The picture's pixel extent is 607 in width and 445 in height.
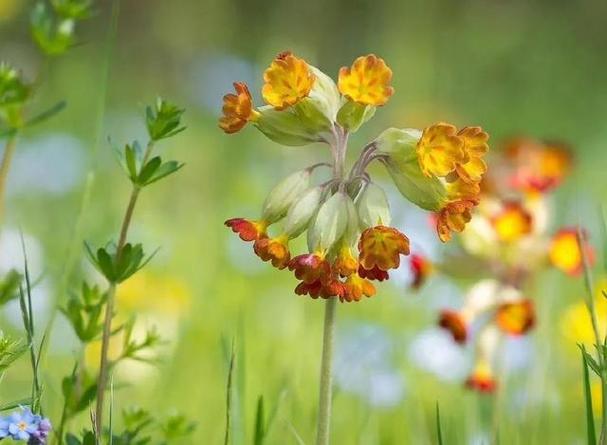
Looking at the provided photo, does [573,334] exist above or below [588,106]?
below

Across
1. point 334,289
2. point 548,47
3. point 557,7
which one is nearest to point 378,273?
point 334,289

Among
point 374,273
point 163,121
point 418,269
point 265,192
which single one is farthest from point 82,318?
point 265,192

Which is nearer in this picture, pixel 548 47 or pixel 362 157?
pixel 362 157

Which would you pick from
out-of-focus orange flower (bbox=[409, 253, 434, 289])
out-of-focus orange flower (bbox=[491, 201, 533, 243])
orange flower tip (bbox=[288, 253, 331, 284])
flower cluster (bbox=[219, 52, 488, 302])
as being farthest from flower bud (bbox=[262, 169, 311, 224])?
out-of-focus orange flower (bbox=[491, 201, 533, 243])

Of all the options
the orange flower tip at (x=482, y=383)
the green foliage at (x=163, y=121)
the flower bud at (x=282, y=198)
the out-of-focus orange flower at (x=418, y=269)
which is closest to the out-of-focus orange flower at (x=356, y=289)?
the flower bud at (x=282, y=198)

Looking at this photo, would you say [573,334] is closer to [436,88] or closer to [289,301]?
[289,301]

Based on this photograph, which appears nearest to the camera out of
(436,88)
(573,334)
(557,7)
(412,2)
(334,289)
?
(334,289)

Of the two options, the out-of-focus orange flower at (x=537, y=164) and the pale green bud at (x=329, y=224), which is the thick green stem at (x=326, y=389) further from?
the out-of-focus orange flower at (x=537, y=164)

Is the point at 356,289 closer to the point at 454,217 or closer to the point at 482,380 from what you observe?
the point at 454,217
